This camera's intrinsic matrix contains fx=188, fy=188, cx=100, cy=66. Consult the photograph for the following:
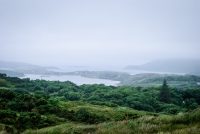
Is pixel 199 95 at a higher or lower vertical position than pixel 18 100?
lower

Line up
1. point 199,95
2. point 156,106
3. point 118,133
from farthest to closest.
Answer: point 199,95 → point 156,106 → point 118,133

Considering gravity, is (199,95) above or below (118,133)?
below

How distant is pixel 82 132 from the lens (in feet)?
20.5

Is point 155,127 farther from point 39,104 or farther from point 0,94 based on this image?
point 0,94

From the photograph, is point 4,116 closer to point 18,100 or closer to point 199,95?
point 18,100

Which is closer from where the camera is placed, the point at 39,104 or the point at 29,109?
the point at 29,109

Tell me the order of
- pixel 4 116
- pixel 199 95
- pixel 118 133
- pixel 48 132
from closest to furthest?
→ 1. pixel 118 133
2. pixel 48 132
3. pixel 4 116
4. pixel 199 95

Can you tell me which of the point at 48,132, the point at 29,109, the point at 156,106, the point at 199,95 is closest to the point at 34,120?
the point at 29,109

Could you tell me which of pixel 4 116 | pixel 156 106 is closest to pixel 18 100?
pixel 4 116

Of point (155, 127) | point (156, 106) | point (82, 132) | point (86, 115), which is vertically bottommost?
point (156, 106)

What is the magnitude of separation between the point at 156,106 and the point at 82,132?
55947 millimetres

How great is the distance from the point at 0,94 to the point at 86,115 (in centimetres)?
1083

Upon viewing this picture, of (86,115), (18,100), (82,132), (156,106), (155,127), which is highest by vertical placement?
(155,127)

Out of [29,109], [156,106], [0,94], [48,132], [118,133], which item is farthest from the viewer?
[156,106]
